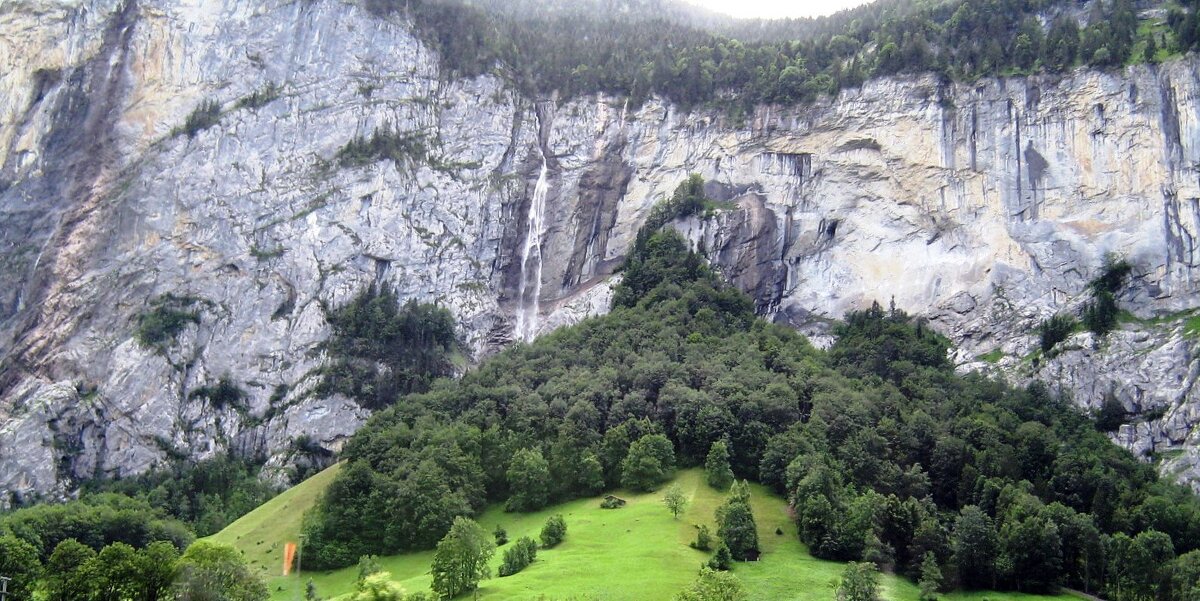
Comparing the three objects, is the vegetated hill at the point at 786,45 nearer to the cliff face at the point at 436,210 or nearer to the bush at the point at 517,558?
the cliff face at the point at 436,210

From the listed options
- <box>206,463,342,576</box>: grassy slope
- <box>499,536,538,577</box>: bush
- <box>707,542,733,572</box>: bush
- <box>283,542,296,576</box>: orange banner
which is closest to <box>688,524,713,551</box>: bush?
<box>707,542,733,572</box>: bush

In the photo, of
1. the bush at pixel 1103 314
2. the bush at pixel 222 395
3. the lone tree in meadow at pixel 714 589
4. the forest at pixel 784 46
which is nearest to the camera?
the lone tree in meadow at pixel 714 589

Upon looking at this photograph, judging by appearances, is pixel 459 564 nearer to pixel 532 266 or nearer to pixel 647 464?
pixel 647 464

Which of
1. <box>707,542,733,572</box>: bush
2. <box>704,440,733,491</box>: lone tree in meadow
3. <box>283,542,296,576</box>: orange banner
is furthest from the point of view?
<box>704,440,733,491</box>: lone tree in meadow

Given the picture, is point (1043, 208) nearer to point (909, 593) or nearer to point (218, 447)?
point (909, 593)

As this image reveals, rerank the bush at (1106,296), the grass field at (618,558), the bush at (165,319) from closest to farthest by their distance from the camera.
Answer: the grass field at (618,558) < the bush at (1106,296) < the bush at (165,319)

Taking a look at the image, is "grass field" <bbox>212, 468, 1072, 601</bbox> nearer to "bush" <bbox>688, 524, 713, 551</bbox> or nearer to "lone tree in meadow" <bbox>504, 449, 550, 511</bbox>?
"bush" <bbox>688, 524, 713, 551</bbox>

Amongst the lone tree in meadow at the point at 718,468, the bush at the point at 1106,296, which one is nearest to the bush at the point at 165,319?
the lone tree in meadow at the point at 718,468
